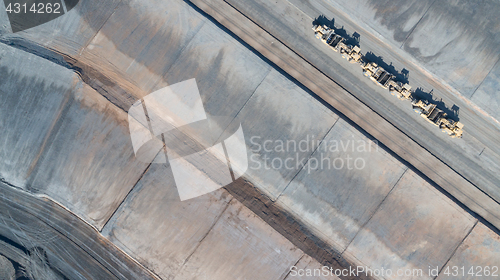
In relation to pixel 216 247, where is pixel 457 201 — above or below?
above

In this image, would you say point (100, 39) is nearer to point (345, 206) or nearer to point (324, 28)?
point (324, 28)

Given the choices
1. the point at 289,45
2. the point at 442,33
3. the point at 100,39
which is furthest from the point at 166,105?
the point at 442,33

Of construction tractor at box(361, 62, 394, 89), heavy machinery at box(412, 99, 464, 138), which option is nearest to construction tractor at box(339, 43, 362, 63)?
construction tractor at box(361, 62, 394, 89)

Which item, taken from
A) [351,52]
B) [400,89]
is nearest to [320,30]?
[351,52]

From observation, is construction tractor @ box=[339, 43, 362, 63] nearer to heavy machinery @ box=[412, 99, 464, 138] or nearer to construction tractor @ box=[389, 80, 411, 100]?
construction tractor @ box=[389, 80, 411, 100]

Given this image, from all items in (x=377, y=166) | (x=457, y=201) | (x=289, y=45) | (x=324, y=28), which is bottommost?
(x=377, y=166)
